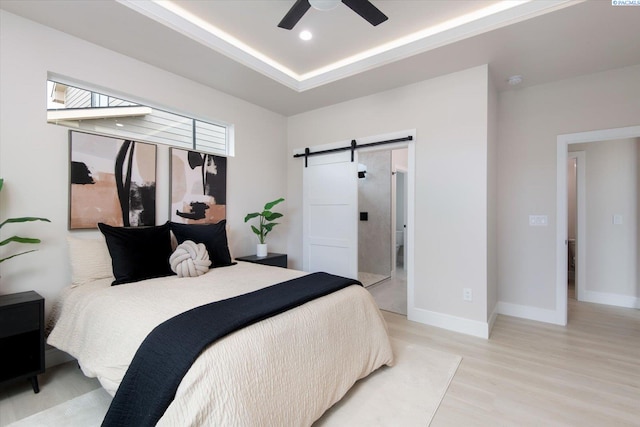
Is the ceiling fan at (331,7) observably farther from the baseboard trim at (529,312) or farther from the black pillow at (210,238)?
the baseboard trim at (529,312)

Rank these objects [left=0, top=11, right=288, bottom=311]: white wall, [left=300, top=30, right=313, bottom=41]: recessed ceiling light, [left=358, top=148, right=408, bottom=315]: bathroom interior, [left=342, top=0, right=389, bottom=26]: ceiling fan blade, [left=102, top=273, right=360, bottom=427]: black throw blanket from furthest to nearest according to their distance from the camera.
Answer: [left=358, top=148, right=408, bottom=315]: bathroom interior → [left=300, top=30, right=313, bottom=41]: recessed ceiling light → [left=0, top=11, right=288, bottom=311]: white wall → [left=342, top=0, right=389, bottom=26]: ceiling fan blade → [left=102, top=273, right=360, bottom=427]: black throw blanket

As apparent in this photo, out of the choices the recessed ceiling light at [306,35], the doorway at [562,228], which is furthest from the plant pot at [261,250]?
Answer: the doorway at [562,228]

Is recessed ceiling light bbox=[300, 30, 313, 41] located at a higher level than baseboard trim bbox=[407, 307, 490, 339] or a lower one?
higher

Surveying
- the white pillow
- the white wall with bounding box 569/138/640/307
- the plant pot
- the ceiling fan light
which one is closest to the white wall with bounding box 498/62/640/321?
the white wall with bounding box 569/138/640/307

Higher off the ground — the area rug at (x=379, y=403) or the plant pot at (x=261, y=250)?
the plant pot at (x=261, y=250)

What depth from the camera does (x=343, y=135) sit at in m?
3.85

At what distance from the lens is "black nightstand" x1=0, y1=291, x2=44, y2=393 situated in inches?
72.2

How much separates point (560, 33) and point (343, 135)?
7.45 feet

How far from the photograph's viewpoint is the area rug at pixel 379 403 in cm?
166

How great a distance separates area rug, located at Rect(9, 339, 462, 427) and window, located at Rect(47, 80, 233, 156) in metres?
2.15

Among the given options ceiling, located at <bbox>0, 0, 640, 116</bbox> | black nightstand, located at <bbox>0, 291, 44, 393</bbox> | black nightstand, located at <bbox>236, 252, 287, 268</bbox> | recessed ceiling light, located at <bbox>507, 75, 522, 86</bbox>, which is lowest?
black nightstand, located at <bbox>0, 291, 44, 393</bbox>

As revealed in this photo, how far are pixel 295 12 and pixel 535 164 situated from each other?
10.1 feet

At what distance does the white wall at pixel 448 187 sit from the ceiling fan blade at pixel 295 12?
70.0 inches

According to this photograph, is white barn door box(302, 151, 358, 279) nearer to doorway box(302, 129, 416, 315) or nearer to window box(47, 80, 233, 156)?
doorway box(302, 129, 416, 315)
